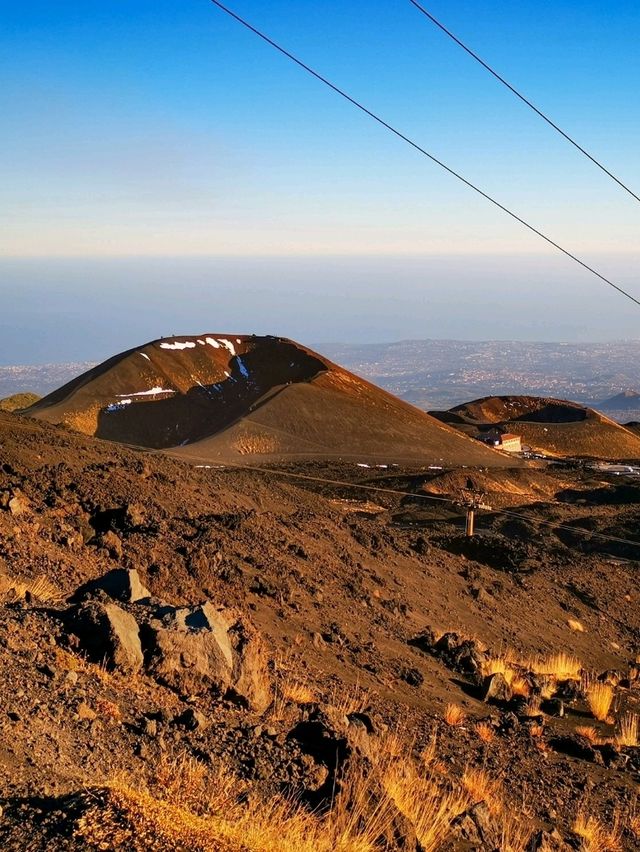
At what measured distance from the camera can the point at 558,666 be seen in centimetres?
1644

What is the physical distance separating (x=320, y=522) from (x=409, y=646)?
680cm

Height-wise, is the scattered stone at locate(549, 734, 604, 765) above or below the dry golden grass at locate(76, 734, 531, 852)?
below

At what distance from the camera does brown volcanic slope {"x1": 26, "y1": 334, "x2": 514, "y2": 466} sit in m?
59.6

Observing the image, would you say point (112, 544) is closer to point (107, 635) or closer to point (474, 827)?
point (107, 635)

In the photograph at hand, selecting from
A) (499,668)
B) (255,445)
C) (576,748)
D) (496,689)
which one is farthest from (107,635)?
(255,445)

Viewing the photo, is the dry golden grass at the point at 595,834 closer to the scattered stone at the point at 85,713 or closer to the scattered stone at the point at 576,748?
the scattered stone at the point at 576,748

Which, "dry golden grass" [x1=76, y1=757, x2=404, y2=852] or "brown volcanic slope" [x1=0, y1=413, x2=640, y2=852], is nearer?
"dry golden grass" [x1=76, y1=757, x2=404, y2=852]

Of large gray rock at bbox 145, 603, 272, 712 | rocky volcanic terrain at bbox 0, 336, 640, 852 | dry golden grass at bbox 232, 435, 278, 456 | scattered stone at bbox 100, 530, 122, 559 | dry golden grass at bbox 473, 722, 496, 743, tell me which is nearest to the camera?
rocky volcanic terrain at bbox 0, 336, 640, 852

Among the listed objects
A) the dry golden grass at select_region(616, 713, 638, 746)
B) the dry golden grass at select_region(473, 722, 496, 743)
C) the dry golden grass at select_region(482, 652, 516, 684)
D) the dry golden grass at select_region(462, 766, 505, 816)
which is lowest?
the dry golden grass at select_region(616, 713, 638, 746)

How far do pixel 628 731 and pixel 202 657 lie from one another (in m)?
7.02

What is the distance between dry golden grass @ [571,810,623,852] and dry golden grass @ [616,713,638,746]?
3435 mm

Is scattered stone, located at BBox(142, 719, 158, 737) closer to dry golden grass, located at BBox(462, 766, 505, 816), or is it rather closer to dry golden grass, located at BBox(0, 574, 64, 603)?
dry golden grass, located at BBox(0, 574, 64, 603)

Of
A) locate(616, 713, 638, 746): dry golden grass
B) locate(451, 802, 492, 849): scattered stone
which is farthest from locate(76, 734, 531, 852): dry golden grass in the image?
locate(616, 713, 638, 746): dry golden grass

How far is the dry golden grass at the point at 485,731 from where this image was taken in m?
11.1
